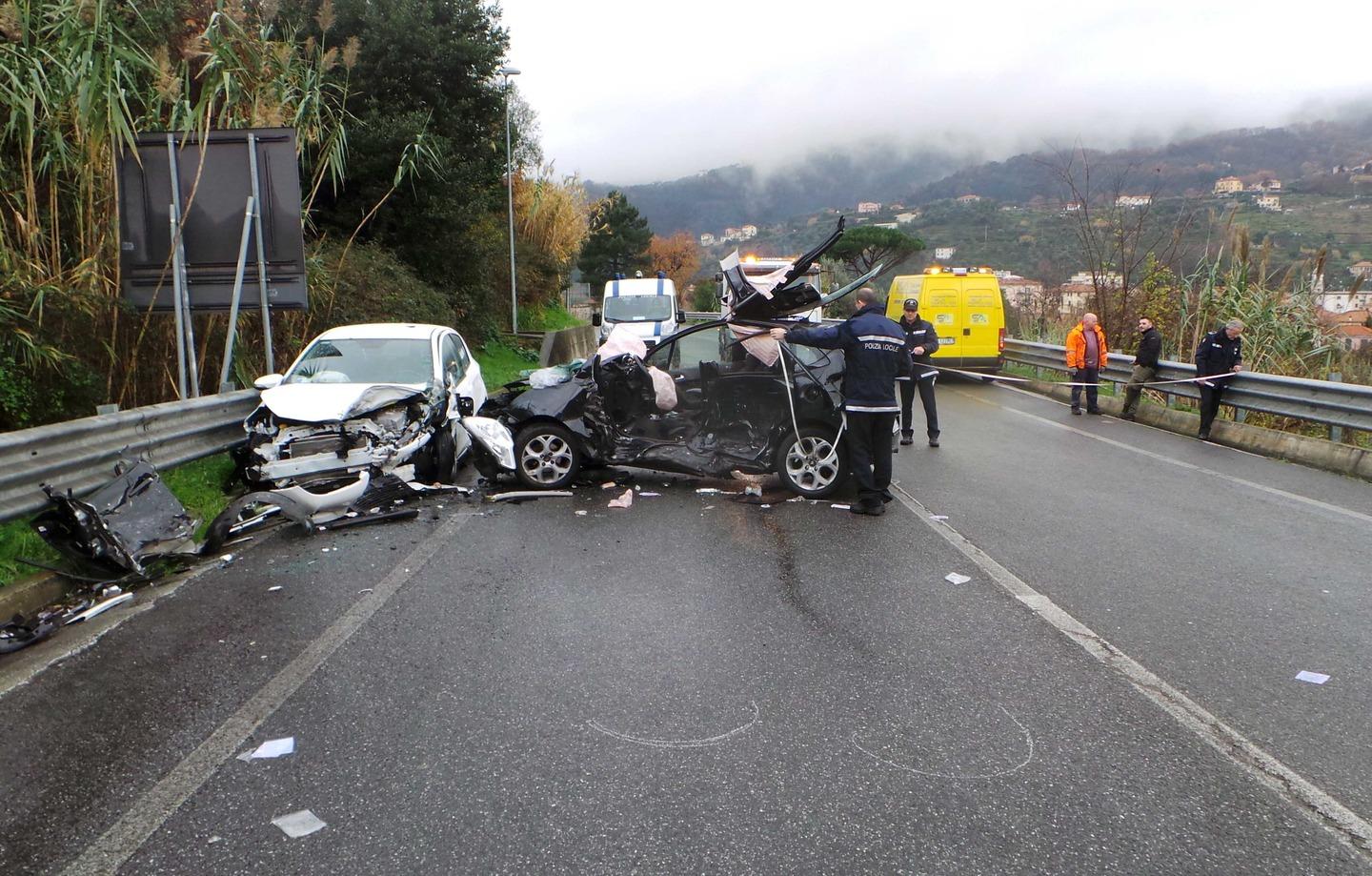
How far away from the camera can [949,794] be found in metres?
3.41

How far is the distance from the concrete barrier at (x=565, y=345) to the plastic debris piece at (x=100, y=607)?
1875cm

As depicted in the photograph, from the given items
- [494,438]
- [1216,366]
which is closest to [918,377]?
[1216,366]

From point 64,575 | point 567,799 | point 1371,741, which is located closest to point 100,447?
point 64,575

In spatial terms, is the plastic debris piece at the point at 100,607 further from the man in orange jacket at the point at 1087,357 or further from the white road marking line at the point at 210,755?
the man in orange jacket at the point at 1087,357

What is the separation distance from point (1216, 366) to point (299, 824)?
13.2 meters

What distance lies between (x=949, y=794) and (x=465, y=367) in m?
8.70

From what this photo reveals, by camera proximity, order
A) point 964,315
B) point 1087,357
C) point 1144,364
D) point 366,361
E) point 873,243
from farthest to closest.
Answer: point 873,243
point 964,315
point 1087,357
point 1144,364
point 366,361

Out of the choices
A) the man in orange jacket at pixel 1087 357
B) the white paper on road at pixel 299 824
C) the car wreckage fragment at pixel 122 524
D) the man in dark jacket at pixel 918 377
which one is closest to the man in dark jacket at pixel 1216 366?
the man in orange jacket at pixel 1087 357

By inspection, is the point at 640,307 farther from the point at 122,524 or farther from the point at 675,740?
the point at 675,740

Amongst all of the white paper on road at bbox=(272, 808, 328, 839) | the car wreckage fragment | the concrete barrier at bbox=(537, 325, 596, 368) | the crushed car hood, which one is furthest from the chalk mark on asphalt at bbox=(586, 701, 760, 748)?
the concrete barrier at bbox=(537, 325, 596, 368)

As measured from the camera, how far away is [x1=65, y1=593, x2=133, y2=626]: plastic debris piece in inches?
214

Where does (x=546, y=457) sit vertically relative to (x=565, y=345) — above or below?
above

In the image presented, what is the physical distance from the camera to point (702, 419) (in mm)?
8992

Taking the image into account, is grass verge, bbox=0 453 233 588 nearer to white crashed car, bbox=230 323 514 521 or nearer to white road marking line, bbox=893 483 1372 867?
white crashed car, bbox=230 323 514 521
